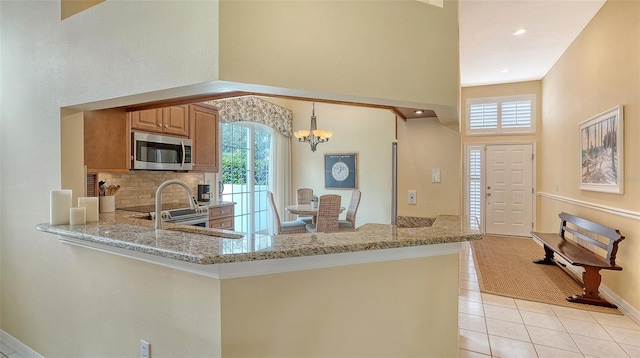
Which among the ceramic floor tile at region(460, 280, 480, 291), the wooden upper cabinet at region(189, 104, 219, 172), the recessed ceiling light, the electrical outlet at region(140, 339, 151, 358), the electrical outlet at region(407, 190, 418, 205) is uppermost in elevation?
the recessed ceiling light

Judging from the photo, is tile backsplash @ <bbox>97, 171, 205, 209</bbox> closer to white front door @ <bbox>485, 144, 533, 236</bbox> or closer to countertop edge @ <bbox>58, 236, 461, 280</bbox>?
countertop edge @ <bbox>58, 236, 461, 280</bbox>

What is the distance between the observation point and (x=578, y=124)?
13.9 ft

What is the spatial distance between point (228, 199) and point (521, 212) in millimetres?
5623

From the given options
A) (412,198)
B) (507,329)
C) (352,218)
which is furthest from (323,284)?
(352,218)

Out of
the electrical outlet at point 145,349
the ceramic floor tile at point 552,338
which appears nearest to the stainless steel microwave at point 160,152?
the electrical outlet at point 145,349

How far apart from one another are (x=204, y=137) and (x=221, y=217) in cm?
104

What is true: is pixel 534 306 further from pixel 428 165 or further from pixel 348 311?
pixel 348 311

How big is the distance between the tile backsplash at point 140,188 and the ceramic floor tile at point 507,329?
3.51 meters

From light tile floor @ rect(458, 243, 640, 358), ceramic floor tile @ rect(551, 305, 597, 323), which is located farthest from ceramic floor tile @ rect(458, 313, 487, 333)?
ceramic floor tile @ rect(551, 305, 597, 323)

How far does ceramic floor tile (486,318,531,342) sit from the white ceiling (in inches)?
127

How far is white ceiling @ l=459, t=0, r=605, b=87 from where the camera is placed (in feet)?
11.6

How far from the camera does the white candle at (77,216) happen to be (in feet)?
6.33

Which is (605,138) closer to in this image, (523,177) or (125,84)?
(523,177)

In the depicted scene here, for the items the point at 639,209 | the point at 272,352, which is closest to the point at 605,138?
the point at 639,209
